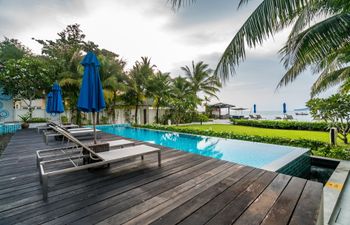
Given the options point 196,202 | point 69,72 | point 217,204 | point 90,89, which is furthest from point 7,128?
point 217,204

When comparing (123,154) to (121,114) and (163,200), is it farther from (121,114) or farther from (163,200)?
(121,114)

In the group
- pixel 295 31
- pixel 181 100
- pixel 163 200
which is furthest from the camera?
pixel 181 100

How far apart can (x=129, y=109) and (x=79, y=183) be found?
1802cm

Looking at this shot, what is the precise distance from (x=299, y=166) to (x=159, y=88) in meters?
14.8

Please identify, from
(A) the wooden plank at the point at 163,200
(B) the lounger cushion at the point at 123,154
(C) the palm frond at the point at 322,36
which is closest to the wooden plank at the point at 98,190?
(B) the lounger cushion at the point at 123,154

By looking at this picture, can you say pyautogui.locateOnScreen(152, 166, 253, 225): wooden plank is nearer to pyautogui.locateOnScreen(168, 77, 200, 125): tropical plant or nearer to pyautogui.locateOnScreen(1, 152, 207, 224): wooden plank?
pyautogui.locateOnScreen(1, 152, 207, 224): wooden plank

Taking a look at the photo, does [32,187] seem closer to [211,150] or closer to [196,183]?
[196,183]

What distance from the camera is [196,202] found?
2564mm

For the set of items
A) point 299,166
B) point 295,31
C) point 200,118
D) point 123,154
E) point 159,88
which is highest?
point 159,88

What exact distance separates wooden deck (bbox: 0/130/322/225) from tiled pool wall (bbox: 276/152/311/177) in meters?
1.57

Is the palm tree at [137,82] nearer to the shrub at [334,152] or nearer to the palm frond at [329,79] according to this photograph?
the palm frond at [329,79]

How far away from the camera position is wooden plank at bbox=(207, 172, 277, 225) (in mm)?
2148

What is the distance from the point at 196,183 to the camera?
10.6 feet

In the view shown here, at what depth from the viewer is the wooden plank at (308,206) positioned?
2100 millimetres
